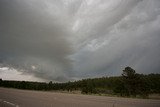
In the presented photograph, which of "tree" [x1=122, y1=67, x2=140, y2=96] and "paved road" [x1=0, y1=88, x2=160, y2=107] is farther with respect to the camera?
"tree" [x1=122, y1=67, x2=140, y2=96]

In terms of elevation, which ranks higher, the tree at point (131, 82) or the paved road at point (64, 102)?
the tree at point (131, 82)

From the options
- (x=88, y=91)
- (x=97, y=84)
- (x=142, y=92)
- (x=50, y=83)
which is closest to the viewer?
(x=142, y=92)

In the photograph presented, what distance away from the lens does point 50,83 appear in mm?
181250

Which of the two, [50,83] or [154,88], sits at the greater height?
[50,83]

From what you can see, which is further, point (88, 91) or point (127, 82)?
point (88, 91)

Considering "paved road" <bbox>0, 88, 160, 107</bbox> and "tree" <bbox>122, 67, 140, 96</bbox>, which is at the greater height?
"tree" <bbox>122, 67, 140, 96</bbox>

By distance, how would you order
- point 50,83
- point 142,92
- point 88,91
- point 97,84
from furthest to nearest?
point 50,83
point 97,84
point 88,91
point 142,92

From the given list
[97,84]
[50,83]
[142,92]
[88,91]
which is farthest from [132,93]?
[50,83]

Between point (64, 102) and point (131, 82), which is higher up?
point (131, 82)

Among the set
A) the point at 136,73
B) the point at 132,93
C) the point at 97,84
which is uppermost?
the point at 97,84

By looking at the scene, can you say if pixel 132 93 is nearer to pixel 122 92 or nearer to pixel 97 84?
pixel 122 92

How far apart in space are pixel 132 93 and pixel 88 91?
21.1 m

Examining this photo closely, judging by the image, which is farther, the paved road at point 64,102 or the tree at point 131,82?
the tree at point 131,82

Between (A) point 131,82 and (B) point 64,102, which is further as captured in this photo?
(A) point 131,82
